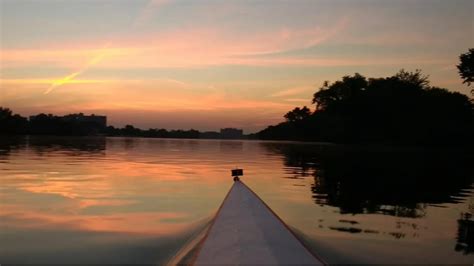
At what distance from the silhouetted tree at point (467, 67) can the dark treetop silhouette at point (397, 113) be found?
92.8 ft

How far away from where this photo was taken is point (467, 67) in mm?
59781

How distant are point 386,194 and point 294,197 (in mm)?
5179

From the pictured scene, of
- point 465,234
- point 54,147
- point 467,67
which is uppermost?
point 467,67

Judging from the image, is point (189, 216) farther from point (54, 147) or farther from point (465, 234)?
point (54, 147)

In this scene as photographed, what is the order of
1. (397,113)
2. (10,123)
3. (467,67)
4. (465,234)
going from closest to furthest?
(465,234), (467,67), (397,113), (10,123)

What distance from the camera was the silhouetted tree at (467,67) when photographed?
5922 cm

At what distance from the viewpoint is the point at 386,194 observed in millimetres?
21219

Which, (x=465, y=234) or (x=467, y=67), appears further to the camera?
(x=467, y=67)

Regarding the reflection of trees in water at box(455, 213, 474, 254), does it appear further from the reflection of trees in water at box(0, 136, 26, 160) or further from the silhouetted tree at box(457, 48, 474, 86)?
the silhouetted tree at box(457, 48, 474, 86)

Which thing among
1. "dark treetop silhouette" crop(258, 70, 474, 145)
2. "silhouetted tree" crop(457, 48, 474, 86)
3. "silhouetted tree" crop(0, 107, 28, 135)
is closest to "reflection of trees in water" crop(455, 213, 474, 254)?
"silhouetted tree" crop(457, 48, 474, 86)

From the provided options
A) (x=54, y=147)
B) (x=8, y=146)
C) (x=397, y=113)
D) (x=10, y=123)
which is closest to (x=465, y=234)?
(x=54, y=147)

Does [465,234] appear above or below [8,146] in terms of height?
below

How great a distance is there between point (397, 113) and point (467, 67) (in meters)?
48.1

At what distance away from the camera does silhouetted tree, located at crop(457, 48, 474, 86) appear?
194 feet
